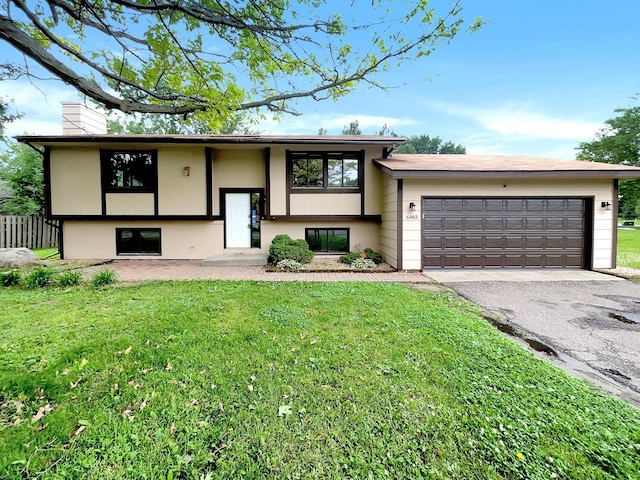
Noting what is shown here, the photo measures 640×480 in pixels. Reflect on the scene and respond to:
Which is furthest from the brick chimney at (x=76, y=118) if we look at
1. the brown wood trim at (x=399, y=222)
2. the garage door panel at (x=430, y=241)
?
the garage door panel at (x=430, y=241)

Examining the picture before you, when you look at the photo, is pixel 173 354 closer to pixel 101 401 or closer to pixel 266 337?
pixel 101 401

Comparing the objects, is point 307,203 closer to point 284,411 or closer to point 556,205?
point 556,205

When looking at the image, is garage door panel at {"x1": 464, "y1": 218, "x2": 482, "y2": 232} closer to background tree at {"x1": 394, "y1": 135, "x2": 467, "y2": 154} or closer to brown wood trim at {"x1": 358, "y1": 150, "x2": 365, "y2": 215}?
brown wood trim at {"x1": 358, "y1": 150, "x2": 365, "y2": 215}

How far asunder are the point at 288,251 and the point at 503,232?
635 cm

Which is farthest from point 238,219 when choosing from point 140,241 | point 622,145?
point 622,145

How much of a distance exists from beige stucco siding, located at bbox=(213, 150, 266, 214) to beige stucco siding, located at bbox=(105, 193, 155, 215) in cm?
220

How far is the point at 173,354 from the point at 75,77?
3362 millimetres

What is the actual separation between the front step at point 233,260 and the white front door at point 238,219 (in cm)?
90

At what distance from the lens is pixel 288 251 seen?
9.10 m

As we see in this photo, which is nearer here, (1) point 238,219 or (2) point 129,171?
(2) point 129,171

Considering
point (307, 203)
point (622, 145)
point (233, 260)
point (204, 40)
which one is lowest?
point (233, 260)

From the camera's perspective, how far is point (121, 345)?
3352mm

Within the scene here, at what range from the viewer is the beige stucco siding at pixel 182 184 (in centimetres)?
1009

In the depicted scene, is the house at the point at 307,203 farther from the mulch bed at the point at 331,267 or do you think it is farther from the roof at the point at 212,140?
the mulch bed at the point at 331,267
